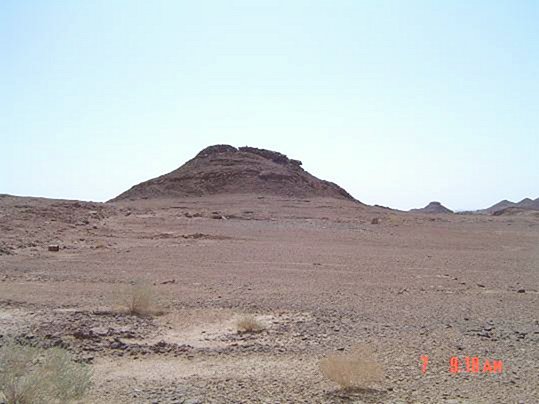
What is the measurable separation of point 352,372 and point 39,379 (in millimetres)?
3492

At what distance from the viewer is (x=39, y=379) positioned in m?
6.08

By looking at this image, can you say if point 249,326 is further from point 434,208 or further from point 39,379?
point 434,208

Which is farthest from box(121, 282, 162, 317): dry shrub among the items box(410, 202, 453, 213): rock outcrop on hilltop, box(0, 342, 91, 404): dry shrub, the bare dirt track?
→ box(410, 202, 453, 213): rock outcrop on hilltop

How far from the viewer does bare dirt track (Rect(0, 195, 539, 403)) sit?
22.6 feet

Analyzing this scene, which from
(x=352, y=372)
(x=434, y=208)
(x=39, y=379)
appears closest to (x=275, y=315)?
(x=352, y=372)

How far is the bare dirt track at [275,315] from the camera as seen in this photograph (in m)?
6.88

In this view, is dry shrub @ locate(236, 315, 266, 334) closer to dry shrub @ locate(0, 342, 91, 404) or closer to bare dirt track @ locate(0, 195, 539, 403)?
bare dirt track @ locate(0, 195, 539, 403)

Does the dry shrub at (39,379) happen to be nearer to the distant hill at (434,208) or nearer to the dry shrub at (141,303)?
the dry shrub at (141,303)

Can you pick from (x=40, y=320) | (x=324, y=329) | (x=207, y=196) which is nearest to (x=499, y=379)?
(x=324, y=329)

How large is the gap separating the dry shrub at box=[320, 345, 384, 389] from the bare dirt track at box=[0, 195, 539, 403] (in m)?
0.13

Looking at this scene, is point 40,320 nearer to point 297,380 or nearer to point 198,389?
point 198,389

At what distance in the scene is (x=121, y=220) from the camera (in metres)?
37.8

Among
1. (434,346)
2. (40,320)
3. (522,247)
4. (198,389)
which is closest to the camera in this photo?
(198,389)

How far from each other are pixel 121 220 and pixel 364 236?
1648 centimetres
